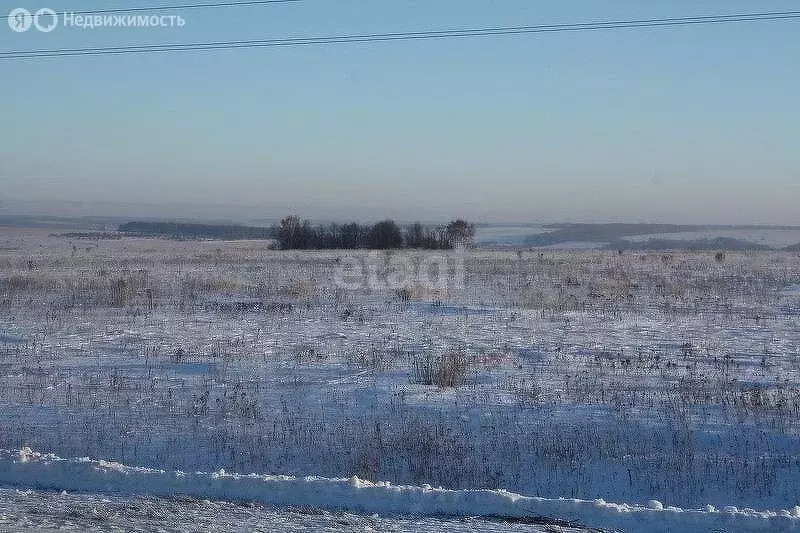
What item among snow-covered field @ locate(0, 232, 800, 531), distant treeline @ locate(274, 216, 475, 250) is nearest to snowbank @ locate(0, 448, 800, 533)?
snow-covered field @ locate(0, 232, 800, 531)

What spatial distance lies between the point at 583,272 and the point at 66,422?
32.0 meters

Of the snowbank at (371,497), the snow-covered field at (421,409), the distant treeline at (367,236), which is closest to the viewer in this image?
the snowbank at (371,497)

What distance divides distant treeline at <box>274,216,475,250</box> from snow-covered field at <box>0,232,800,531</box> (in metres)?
59.8

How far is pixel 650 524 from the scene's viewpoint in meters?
6.29

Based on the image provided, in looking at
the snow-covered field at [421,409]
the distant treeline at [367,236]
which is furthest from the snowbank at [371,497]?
the distant treeline at [367,236]

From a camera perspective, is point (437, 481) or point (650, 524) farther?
point (437, 481)

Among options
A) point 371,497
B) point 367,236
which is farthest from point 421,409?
point 367,236

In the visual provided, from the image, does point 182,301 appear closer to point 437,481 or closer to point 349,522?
point 437,481

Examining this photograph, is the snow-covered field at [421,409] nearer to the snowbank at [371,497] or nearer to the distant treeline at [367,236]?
the snowbank at [371,497]

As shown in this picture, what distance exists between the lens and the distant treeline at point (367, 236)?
82688mm

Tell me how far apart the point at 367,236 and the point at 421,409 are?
73111 mm

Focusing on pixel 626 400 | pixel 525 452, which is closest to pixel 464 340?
pixel 626 400

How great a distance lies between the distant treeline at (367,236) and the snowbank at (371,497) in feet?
239

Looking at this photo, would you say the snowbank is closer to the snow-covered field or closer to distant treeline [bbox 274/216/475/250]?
the snow-covered field
